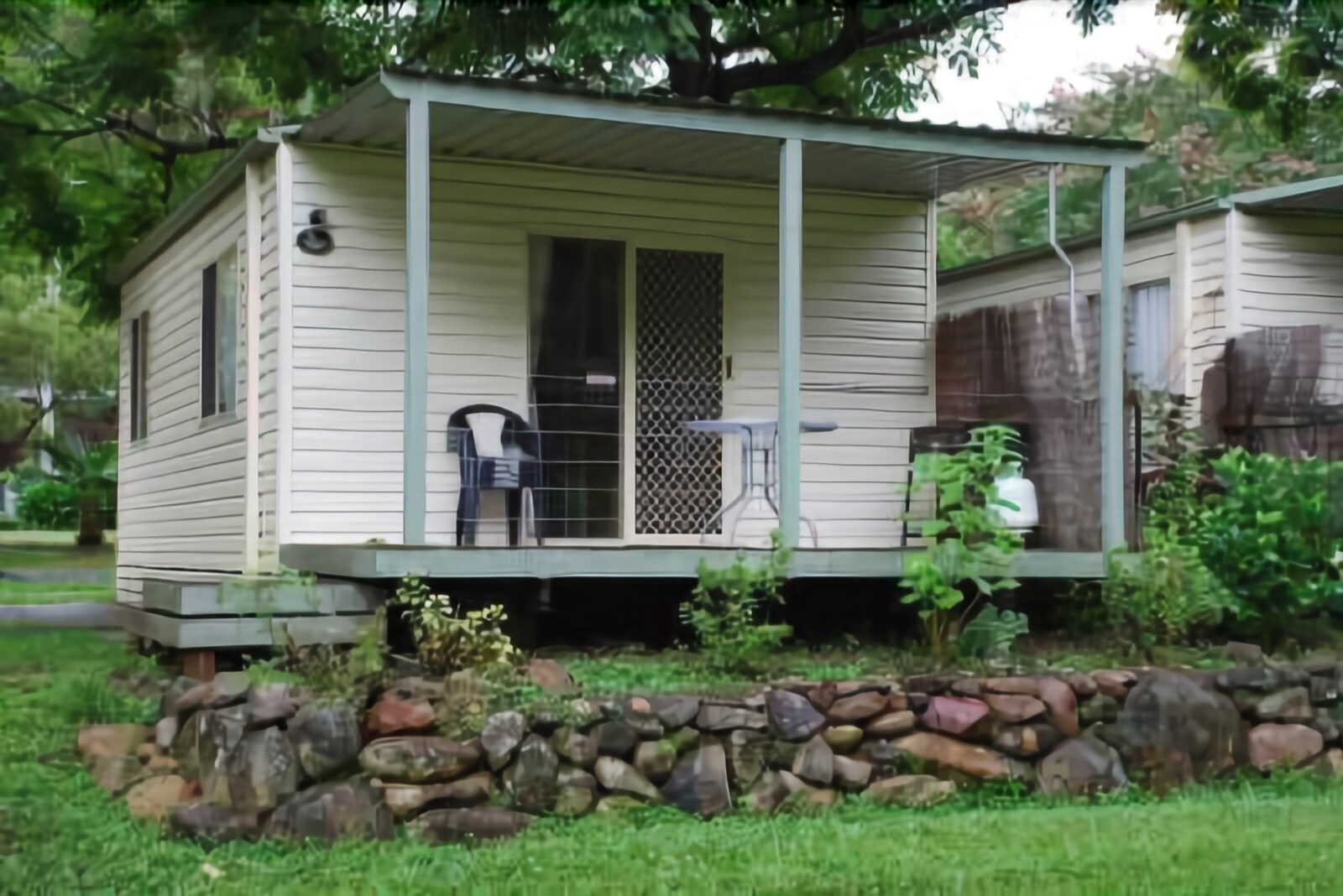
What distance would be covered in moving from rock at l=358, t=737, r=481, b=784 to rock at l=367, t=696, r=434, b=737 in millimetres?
39

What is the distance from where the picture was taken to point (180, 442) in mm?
9461

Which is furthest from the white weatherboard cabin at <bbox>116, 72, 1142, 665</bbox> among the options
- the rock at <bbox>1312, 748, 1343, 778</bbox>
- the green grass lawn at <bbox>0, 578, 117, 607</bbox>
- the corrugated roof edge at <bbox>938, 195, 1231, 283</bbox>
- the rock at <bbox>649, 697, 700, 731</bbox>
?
the corrugated roof edge at <bbox>938, 195, 1231, 283</bbox>

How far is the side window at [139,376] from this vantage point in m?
10.4

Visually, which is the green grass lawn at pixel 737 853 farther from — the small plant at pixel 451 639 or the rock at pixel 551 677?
the small plant at pixel 451 639

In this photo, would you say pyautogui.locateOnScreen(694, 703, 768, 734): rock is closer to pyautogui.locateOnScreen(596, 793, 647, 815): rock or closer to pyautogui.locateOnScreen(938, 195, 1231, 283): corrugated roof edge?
pyautogui.locateOnScreen(596, 793, 647, 815): rock

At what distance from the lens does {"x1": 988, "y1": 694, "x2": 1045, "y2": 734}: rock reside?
6.31 m

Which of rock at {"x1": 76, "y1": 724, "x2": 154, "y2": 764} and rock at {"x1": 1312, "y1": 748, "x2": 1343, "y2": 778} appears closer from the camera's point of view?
rock at {"x1": 76, "y1": 724, "x2": 154, "y2": 764}

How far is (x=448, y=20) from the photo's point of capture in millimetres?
11125

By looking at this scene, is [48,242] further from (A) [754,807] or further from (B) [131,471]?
(A) [754,807]

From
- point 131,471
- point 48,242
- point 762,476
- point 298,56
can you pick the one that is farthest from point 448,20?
point 762,476

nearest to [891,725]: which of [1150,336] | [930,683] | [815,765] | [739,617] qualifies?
[930,683]

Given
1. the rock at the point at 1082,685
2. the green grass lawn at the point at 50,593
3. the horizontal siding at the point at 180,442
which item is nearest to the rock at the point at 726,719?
the rock at the point at 1082,685

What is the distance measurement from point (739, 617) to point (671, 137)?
2.48 metres

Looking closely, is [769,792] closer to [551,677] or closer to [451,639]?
[551,677]
